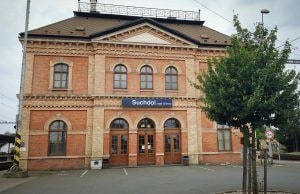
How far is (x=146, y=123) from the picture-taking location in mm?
23469

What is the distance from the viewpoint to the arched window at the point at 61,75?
22.7 m

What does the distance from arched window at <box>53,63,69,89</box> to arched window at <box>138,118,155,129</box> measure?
6263mm

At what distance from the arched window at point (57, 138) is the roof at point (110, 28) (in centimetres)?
669

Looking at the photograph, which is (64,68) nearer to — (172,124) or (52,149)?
(52,149)

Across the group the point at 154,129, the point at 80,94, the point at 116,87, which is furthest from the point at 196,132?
the point at 80,94

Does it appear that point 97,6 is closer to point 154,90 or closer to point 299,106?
point 154,90

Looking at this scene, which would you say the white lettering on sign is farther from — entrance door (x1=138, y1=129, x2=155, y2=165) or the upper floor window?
the upper floor window

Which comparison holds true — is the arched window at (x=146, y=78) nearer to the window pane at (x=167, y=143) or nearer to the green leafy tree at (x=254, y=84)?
the window pane at (x=167, y=143)

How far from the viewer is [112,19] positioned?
27594 mm

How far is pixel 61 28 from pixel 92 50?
10.7 ft

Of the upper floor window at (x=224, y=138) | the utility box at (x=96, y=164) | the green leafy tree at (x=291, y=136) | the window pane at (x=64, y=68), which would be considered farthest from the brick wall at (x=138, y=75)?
the green leafy tree at (x=291, y=136)

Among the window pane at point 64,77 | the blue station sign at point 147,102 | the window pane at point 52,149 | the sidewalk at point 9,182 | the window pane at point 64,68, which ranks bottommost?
the sidewalk at point 9,182

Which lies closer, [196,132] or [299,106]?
[299,106]

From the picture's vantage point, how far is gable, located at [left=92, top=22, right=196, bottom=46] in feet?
77.0
